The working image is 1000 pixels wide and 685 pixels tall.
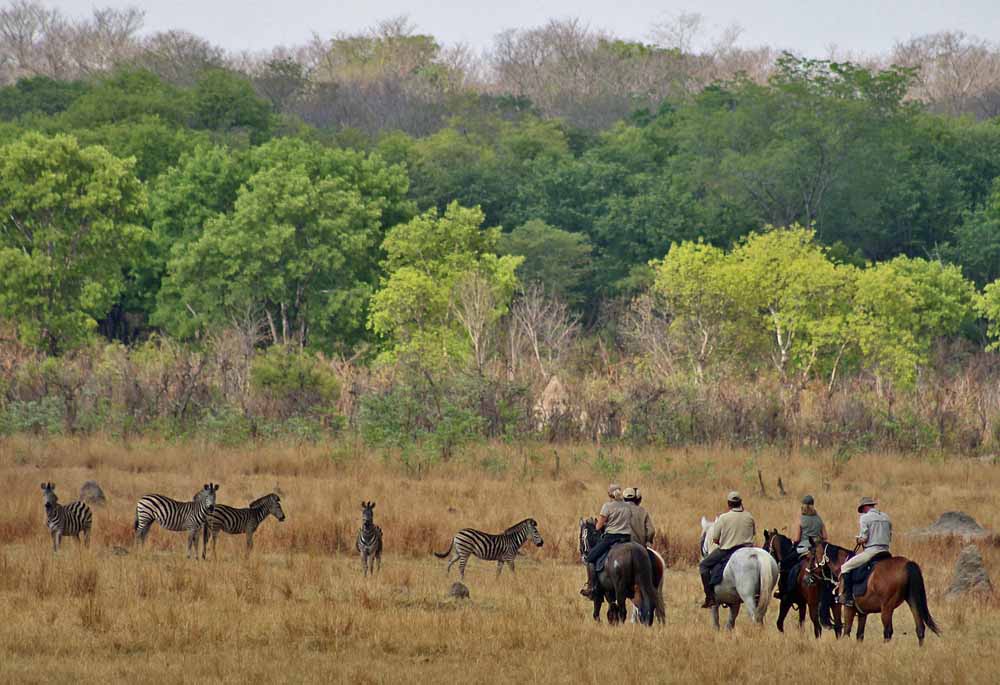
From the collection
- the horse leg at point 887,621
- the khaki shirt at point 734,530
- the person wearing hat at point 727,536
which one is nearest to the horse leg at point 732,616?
the person wearing hat at point 727,536

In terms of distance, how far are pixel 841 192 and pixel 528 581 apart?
54.7 meters

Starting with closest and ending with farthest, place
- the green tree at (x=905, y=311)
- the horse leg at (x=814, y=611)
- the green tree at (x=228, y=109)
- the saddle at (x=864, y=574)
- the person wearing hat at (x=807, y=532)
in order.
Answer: the saddle at (x=864, y=574) → the horse leg at (x=814, y=611) → the person wearing hat at (x=807, y=532) → the green tree at (x=905, y=311) → the green tree at (x=228, y=109)

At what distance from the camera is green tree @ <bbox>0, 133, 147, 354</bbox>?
51.6m

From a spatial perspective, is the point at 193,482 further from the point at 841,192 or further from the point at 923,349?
the point at 841,192

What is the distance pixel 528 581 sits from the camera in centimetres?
1961

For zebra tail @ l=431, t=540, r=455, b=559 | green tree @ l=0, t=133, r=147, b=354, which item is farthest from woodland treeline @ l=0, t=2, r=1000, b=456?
zebra tail @ l=431, t=540, r=455, b=559

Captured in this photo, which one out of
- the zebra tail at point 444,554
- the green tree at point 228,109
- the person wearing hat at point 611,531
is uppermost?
the green tree at point 228,109

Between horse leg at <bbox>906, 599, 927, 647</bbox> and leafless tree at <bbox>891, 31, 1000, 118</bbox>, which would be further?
leafless tree at <bbox>891, 31, 1000, 118</bbox>

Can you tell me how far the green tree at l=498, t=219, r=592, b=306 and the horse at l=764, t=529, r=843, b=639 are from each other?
47.2 m

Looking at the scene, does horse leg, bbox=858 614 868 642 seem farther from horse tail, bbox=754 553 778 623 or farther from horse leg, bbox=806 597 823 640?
horse tail, bbox=754 553 778 623

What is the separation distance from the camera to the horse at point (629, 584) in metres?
15.5

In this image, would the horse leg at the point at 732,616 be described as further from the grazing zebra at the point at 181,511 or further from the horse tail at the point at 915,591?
the grazing zebra at the point at 181,511

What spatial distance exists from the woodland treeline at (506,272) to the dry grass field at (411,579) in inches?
122

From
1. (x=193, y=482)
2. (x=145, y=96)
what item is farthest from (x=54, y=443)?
(x=145, y=96)
